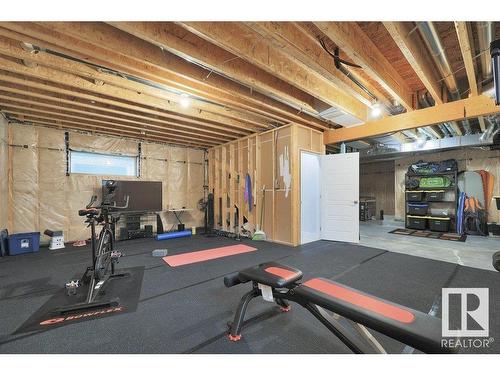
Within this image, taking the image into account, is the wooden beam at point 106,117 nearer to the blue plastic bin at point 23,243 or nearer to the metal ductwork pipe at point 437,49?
the blue plastic bin at point 23,243

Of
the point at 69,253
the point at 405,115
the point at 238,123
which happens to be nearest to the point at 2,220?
the point at 69,253

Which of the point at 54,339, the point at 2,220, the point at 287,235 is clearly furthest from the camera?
the point at 287,235

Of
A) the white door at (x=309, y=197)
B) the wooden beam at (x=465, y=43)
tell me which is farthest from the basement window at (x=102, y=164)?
the wooden beam at (x=465, y=43)

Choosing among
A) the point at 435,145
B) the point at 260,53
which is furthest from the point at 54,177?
the point at 435,145

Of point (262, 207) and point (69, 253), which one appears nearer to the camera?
point (69, 253)

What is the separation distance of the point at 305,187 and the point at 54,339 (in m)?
4.65

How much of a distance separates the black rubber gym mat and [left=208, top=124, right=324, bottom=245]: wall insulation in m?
3.18

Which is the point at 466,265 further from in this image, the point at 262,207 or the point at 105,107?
the point at 105,107

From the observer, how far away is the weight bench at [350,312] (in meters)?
1.18

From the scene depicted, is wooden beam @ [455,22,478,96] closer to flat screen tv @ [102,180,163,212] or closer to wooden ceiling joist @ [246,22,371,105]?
wooden ceiling joist @ [246,22,371,105]

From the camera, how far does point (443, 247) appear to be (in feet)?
15.4

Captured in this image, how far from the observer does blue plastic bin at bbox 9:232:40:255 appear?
14.2 feet

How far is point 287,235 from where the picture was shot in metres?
5.04

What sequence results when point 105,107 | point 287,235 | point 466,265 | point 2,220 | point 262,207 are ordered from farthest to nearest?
point 262,207
point 287,235
point 2,220
point 105,107
point 466,265
